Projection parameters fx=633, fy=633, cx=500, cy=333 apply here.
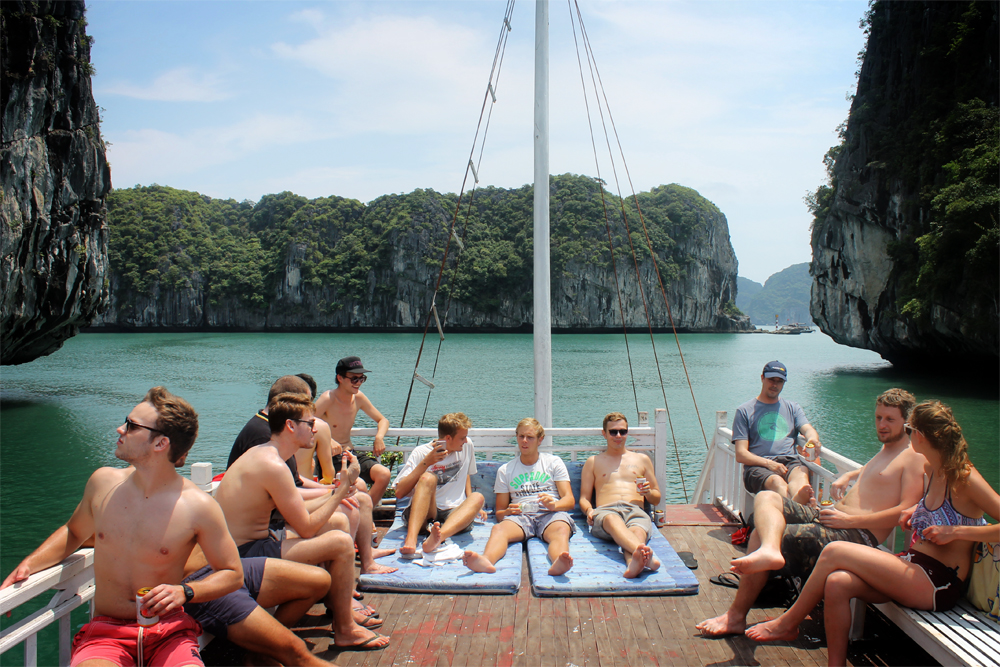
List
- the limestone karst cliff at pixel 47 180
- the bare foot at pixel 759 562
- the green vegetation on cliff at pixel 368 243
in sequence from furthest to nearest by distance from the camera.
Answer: the green vegetation on cliff at pixel 368 243 → the limestone karst cliff at pixel 47 180 → the bare foot at pixel 759 562

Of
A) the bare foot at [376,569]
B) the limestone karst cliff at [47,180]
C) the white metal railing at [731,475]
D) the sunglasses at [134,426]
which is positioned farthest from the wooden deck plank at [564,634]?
the limestone karst cliff at [47,180]

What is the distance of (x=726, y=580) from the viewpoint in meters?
3.91

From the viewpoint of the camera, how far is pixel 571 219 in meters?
94.4

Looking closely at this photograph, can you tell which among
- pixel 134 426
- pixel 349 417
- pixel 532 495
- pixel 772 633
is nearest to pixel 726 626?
pixel 772 633

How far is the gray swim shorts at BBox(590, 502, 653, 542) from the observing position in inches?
171

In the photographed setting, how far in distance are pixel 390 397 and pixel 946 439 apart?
79.2 feet

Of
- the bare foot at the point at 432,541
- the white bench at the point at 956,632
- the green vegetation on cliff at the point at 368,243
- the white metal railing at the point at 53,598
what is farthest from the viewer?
the green vegetation on cliff at the point at 368,243

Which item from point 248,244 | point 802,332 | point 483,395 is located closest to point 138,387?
point 483,395

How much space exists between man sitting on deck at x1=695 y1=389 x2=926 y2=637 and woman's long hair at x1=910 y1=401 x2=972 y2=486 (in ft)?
1.51

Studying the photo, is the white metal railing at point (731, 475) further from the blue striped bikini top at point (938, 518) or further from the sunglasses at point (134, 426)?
the sunglasses at point (134, 426)

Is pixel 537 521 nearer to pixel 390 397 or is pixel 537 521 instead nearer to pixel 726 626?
pixel 726 626

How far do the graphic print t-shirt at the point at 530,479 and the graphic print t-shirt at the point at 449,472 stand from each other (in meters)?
0.27

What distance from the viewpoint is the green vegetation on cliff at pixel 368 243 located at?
3573 inches

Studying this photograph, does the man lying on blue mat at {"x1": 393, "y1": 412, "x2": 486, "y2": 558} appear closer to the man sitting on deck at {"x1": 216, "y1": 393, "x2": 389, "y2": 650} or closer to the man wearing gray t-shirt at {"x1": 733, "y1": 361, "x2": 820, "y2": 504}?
the man sitting on deck at {"x1": 216, "y1": 393, "x2": 389, "y2": 650}
